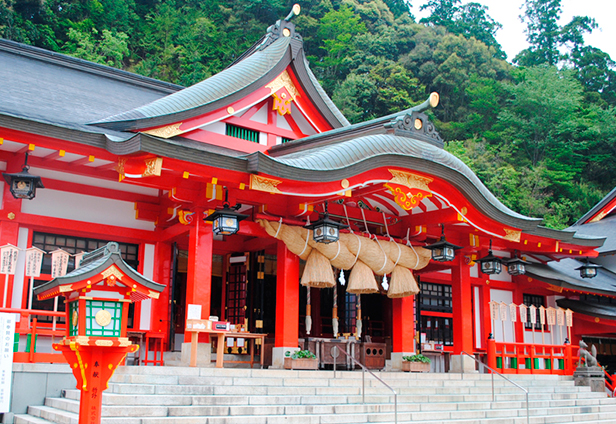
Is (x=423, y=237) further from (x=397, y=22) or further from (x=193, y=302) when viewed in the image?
(x=397, y=22)

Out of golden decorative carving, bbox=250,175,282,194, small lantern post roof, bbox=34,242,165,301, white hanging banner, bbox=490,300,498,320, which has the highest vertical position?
golden decorative carving, bbox=250,175,282,194

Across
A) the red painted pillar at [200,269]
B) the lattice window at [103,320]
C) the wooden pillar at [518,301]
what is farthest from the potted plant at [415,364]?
the lattice window at [103,320]

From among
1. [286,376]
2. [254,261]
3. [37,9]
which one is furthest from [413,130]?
[37,9]

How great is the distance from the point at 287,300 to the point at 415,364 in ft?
10.9

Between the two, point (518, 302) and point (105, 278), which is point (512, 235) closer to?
point (518, 302)

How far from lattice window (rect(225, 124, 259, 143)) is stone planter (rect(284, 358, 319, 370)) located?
15.0 feet

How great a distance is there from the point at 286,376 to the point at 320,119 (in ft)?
19.9

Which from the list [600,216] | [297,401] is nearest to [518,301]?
[600,216]

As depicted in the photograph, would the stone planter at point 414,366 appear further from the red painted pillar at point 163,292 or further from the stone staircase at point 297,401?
the red painted pillar at point 163,292

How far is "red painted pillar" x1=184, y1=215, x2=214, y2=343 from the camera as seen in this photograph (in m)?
10.2

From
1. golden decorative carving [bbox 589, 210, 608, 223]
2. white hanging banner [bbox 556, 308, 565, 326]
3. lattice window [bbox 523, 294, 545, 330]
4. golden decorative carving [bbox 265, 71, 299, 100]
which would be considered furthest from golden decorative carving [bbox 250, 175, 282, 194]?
golden decorative carving [bbox 589, 210, 608, 223]

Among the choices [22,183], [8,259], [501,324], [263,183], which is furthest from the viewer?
[501,324]

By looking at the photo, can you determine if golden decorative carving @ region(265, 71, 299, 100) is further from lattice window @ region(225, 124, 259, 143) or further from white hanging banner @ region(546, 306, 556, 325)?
white hanging banner @ region(546, 306, 556, 325)

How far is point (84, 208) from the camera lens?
426 inches
